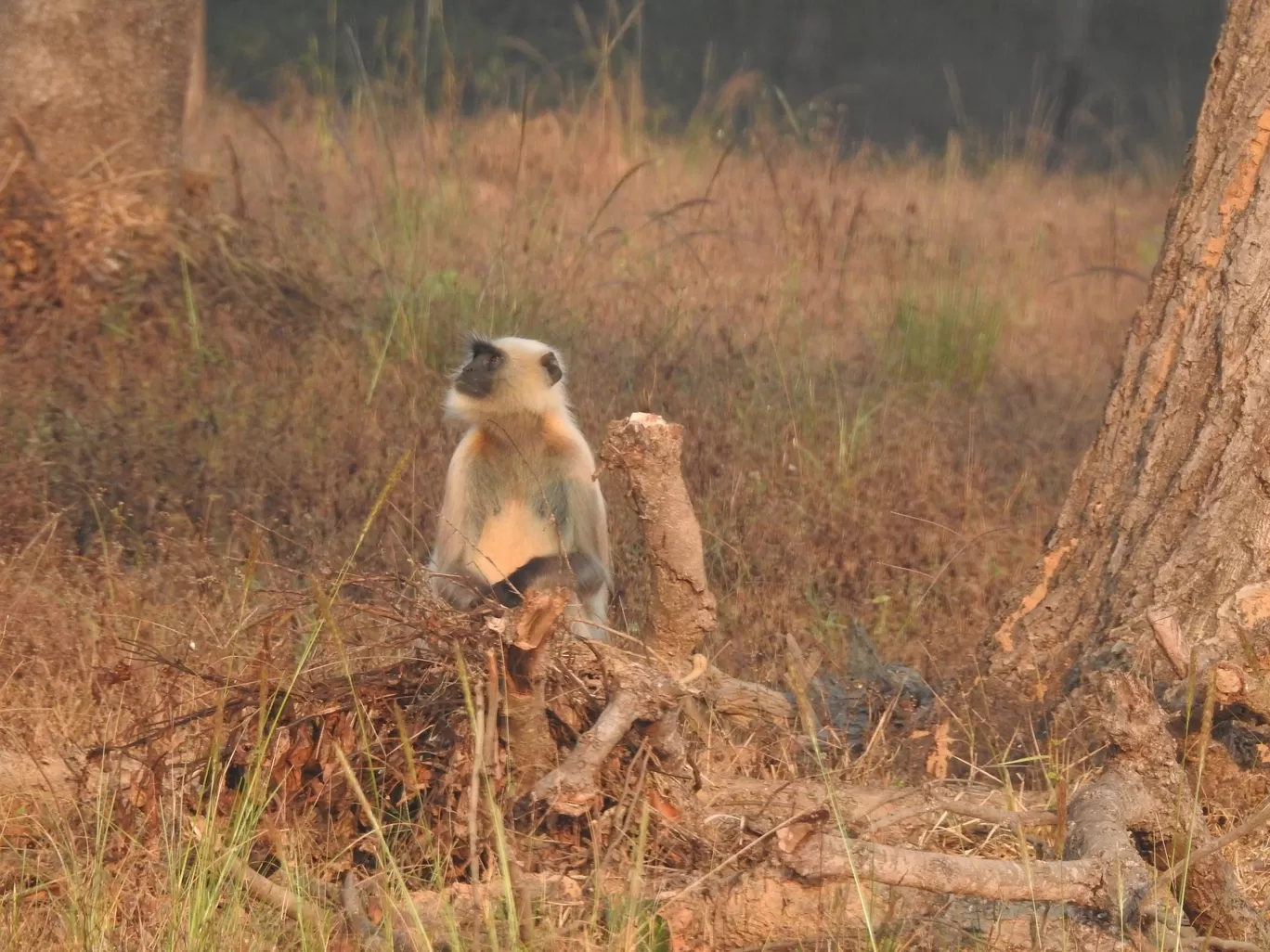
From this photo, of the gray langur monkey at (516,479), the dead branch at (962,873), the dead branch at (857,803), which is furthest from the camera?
the gray langur monkey at (516,479)

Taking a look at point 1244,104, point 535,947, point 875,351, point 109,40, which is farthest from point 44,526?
point 875,351

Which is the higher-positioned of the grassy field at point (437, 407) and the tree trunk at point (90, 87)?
the tree trunk at point (90, 87)

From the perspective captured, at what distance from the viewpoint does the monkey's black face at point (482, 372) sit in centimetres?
412

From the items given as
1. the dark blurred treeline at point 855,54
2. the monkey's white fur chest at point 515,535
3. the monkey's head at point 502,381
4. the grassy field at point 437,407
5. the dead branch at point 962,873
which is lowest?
the dark blurred treeline at point 855,54

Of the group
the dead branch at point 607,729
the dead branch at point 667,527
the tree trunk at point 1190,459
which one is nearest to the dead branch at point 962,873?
the dead branch at point 607,729

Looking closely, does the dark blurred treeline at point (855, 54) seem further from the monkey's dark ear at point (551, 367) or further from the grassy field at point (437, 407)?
the monkey's dark ear at point (551, 367)

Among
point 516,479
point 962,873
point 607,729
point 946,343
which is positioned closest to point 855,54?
point 946,343

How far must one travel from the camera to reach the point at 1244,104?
12.4 ft

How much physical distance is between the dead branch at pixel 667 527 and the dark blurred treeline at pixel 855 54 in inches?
337

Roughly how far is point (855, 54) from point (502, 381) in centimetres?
1592

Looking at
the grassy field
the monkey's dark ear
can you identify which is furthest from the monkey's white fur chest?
the monkey's dark ear

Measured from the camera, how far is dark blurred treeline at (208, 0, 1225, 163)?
13.0 meters

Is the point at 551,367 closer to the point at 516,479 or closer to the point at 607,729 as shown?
the point at 516,479

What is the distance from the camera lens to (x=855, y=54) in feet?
62.7
